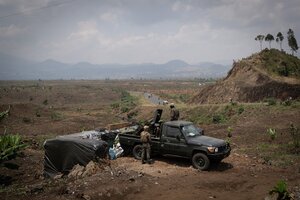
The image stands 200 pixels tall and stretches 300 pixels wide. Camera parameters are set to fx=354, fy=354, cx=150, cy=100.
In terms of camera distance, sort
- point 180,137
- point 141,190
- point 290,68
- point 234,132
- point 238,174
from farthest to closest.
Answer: point 290,68, point 234,132, point 180,137, point 238,174, point 141,190

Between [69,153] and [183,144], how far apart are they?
16.9 feet

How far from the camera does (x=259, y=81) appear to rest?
4722 centimetres

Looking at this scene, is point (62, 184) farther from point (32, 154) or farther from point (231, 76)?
point (231, 76)

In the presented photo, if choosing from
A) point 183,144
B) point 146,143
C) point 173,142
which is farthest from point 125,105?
point 183,144

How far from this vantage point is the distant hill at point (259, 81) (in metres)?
45.2

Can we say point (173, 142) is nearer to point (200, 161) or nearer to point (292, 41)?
point (200, 161)

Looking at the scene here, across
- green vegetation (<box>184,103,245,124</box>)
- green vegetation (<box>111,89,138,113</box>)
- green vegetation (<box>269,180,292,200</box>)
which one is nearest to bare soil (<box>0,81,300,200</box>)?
green vegetation (<box>269,180,292,200</box>)

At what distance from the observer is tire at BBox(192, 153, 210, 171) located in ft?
49.7

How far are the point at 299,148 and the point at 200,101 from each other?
115ft

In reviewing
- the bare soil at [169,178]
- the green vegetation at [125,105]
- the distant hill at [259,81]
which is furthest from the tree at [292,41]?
the bare soil at [169,178]

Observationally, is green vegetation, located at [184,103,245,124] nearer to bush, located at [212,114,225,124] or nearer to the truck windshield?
bush, located at [212,114,225,124]

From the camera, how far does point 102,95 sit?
98625 mm

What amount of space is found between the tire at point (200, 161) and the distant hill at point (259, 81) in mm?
32250

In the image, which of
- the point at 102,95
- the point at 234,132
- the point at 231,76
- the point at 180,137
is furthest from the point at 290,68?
the point at 102,95
